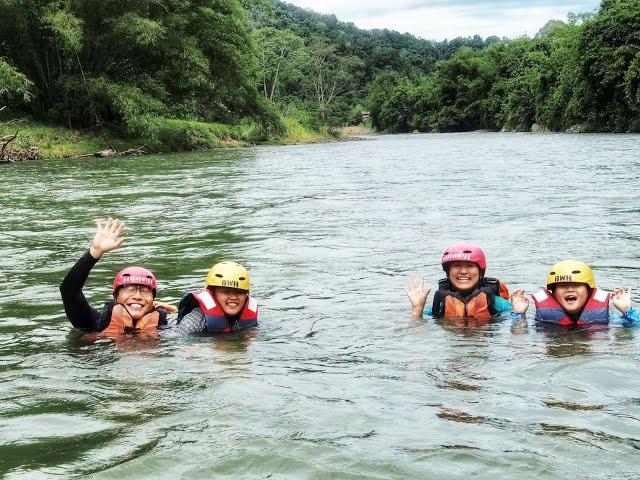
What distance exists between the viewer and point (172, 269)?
9.77m

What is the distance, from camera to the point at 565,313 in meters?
7.16

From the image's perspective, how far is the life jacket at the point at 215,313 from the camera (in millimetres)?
6980

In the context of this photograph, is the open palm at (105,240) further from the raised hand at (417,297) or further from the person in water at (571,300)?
the person in water at (571,300)

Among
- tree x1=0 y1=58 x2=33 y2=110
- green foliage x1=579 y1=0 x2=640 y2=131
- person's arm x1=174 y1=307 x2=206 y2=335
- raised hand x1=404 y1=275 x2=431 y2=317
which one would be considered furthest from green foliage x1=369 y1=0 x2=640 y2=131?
person's arm x1=174 y1=307 x2=206 y2=335

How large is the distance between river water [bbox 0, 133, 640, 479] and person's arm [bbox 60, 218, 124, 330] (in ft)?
0.72

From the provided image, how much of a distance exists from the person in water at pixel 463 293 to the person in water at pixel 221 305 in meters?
1.57

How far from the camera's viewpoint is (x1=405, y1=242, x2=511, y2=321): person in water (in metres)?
7.44

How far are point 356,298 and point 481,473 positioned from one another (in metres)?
4.68

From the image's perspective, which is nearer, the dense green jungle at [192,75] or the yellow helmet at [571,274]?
the yellow helmet at [571,274]

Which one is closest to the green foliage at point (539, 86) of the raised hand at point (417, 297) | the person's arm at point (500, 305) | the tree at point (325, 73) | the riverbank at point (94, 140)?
the tree at point (325, 73)

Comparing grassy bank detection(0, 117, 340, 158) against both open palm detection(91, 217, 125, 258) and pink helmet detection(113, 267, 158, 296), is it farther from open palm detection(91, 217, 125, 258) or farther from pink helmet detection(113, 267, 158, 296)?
open palm detection(91, 217, 125, 258)

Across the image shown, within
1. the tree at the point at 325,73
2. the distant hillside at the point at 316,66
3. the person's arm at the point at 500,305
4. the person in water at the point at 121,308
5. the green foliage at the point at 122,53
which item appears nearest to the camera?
the person in water at the point at 121,308

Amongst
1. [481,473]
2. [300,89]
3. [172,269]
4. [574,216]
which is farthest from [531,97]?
[481,473]

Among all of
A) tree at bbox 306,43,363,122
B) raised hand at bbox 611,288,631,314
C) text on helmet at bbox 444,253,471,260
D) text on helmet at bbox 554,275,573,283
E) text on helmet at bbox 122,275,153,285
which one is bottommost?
raised hand at bbox 611,288,631,314
